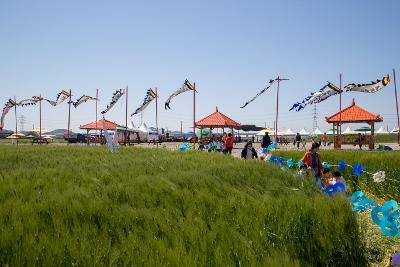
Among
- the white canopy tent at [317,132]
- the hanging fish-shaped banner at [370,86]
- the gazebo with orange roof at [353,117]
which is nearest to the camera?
the hanging fish-shaped banner at [370,86]

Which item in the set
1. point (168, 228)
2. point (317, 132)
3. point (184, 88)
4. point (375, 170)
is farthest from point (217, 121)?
point (317, 132)

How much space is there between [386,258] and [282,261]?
2.45 m

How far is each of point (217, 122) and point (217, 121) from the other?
18cm

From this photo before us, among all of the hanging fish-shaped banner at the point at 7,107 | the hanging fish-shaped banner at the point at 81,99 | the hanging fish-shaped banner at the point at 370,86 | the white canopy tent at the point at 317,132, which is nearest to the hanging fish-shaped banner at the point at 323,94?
the hanging fish-shaped banner at the point at 370,86

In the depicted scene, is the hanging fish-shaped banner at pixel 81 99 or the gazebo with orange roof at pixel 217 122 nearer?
the gazebo with orange roof at pixel 217 122

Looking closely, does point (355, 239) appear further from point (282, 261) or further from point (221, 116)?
point (221, 116)

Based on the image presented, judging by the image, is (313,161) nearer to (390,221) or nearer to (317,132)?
(390,221)

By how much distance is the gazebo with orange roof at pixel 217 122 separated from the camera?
1287 inches

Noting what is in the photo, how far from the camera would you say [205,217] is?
11.5 feet

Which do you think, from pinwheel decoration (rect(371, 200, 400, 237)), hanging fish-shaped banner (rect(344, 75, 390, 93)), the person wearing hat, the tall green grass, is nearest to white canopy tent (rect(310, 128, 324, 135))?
hanging fish-shaped banner (rect(344, 75, 390, 93))

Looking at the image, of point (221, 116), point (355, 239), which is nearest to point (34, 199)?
point (355, 239)

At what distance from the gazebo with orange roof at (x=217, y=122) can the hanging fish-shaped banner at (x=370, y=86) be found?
1285cm

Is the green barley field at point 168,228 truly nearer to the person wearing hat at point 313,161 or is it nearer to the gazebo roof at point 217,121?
the person wearing hat at point 313,161

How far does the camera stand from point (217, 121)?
33000mm
